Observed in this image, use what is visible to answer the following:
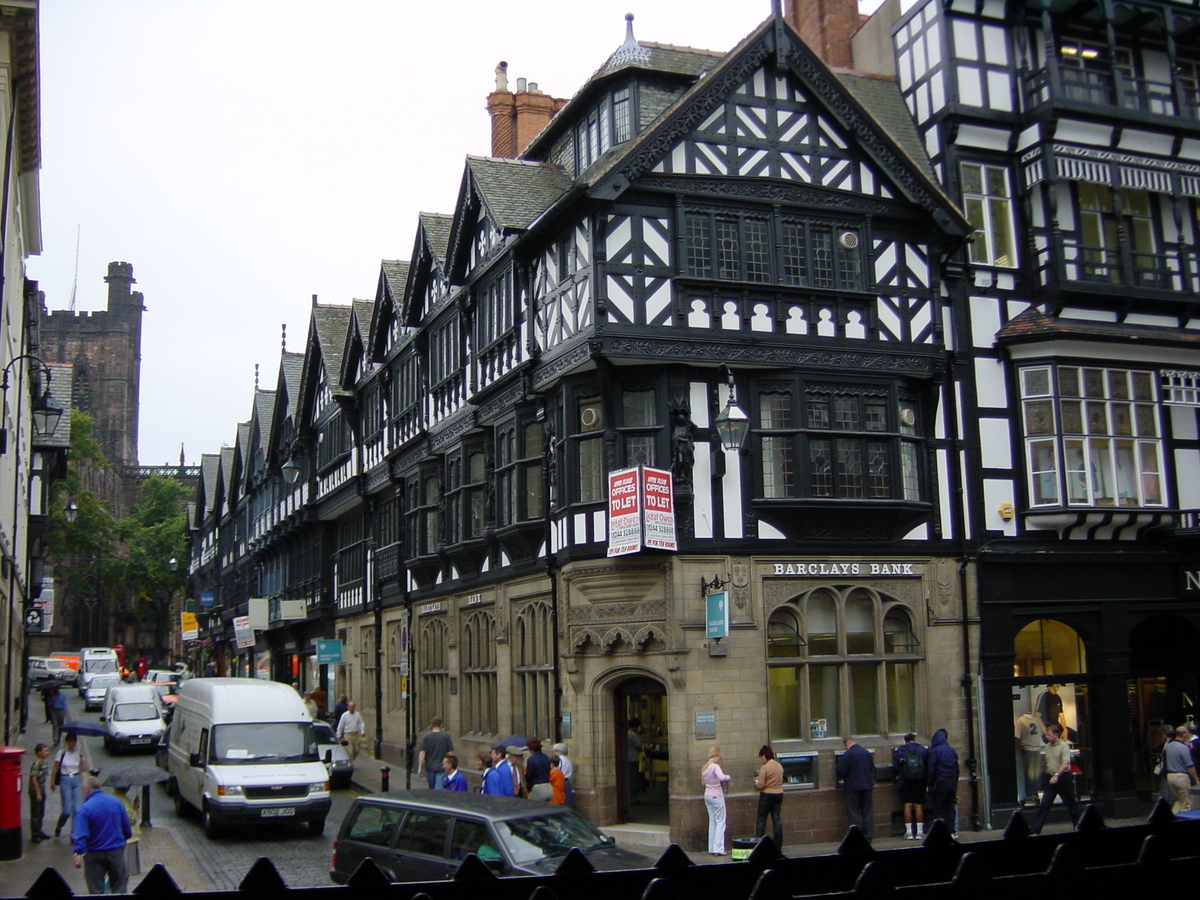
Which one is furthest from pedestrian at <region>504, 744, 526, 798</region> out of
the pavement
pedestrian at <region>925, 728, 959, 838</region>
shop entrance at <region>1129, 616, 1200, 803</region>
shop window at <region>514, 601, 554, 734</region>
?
shop entrance at <region>1129, 616, 1200, 803</region>

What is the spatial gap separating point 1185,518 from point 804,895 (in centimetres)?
2138

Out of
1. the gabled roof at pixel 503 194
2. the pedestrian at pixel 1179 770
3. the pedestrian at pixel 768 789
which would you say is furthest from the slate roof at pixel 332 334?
the pedestrian at pixel 1179 770

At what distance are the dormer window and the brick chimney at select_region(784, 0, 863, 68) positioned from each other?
636 cm

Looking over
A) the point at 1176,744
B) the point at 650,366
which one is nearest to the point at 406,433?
the point at 650,366

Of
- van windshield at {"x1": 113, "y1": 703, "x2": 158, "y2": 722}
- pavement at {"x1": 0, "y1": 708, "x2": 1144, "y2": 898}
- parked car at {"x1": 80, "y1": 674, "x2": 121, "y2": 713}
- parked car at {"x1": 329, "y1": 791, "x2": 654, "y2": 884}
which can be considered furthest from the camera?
parked car at {"x1": 80, "y1": 674, "x2": 121, "y2": 713}

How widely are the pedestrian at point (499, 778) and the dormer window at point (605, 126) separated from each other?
1113cm

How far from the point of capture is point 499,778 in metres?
17.6

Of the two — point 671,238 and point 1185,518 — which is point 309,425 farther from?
point 1185,518

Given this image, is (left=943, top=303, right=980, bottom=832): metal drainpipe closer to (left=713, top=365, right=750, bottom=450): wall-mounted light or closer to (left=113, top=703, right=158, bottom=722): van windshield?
(left=713, top=365, right=750, bottom=450): wall-mounted light

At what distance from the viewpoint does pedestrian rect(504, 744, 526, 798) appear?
18.8 metres

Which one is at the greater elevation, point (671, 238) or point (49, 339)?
point (49, 339)

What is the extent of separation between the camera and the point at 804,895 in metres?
3.74

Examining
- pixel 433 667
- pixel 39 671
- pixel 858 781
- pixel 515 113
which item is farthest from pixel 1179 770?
pixel 39 671

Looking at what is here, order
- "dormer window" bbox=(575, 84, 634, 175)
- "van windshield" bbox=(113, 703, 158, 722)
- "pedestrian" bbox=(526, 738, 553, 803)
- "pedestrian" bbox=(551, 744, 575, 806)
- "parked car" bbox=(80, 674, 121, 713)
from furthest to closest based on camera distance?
"parked car" bbox=(80, 674, 121, 713)
"van windshield" bbox=(113, 703, 158, 722)
"dormer window" bbox=(575, 84, 634, 175)
"pedestrian" bbox=(551, 744, 575, 806)
"pedestrian" bbox=(526, 738, 553, 803)
